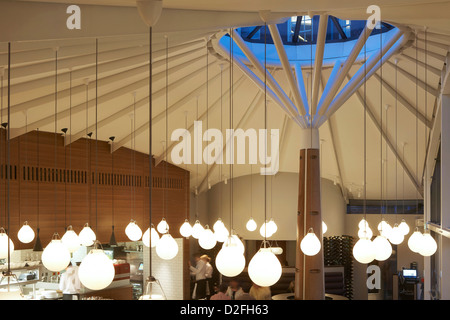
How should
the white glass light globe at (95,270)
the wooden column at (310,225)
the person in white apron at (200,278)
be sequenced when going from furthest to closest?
the person in white apron at (200,278)
the wooden column at (310,225)
the white glass light globe at (95,270)

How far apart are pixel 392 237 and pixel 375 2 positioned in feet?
17.1

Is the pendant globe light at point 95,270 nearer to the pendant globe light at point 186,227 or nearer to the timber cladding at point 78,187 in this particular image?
the pendant globe light at point 186,227

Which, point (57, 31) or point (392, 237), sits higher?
point (57, 31)

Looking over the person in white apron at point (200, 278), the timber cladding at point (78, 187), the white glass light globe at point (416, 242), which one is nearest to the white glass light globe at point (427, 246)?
the white glass light globe at point (416, 242)

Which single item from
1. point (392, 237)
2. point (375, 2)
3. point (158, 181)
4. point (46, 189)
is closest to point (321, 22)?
point (375, 2)

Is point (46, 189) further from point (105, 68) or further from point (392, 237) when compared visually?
→ point (392, 237)

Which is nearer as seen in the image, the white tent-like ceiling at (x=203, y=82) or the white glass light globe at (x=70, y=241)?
the white tent-like ceiling at (x=203, y=82)

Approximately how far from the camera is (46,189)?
11.2m

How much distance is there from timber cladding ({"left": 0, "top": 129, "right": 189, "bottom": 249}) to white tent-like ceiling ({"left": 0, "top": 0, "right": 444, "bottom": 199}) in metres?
0.54

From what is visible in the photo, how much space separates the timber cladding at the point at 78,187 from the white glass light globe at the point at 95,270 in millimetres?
5504

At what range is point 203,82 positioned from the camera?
956 centimetres

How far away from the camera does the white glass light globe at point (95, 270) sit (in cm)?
416

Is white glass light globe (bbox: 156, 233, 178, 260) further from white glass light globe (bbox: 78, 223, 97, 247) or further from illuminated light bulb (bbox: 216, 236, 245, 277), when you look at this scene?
illuminated light bulb (bbox: 216, 236, 245, 277)
